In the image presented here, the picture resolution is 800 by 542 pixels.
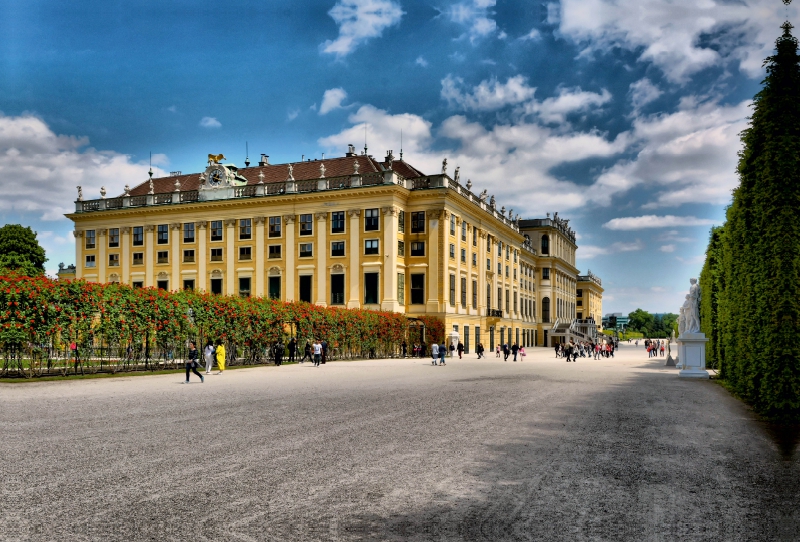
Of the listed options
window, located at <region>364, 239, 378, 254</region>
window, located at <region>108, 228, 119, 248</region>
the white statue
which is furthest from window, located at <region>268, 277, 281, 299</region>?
the white statue

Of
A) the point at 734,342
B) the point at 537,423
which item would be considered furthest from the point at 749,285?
the point at 537,423

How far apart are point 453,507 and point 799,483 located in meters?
4.69

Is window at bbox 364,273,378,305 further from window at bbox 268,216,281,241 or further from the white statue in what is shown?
the white statue

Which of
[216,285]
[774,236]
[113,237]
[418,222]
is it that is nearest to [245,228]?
[216,285]

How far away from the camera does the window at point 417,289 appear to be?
6353cm

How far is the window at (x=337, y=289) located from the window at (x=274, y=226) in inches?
309

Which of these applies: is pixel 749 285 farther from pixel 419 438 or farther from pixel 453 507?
pixel 453 507

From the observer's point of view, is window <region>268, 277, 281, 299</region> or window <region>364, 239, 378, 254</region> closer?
window <region>364, 239, 378, 254</region>

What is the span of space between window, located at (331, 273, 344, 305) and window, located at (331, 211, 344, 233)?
14.4 ft

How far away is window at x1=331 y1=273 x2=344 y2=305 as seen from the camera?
64.0m

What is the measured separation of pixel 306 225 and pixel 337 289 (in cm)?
724

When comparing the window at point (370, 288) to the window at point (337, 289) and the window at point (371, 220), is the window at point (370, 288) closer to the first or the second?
the window at point (337, 289)

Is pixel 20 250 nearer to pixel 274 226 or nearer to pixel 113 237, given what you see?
pixel 113 237

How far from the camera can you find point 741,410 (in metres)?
16.6
